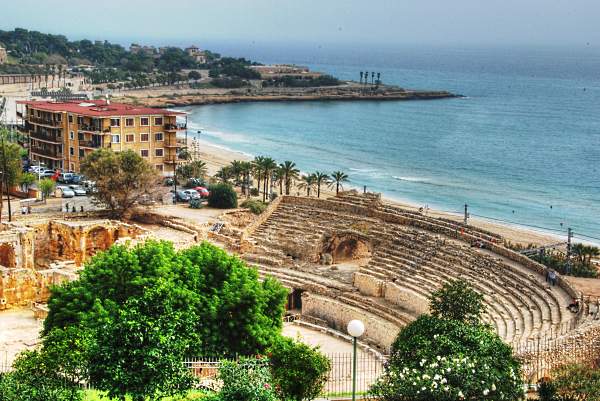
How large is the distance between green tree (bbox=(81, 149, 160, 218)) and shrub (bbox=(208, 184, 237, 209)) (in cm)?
891

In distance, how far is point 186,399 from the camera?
24766 mm

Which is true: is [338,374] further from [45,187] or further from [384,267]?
[45,187]

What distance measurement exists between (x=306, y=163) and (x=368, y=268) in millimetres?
58553

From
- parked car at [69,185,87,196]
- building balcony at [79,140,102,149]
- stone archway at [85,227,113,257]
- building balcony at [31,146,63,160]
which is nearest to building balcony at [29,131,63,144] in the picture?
building balcony at [31,146,63,160]

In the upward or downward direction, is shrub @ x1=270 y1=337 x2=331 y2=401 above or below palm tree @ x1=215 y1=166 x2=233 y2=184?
above

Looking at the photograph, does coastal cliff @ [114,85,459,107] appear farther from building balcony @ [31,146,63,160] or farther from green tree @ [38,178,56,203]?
green tree @ [38,178,56,203]

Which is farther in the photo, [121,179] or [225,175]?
[225,175]

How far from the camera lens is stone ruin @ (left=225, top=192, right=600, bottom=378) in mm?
39969

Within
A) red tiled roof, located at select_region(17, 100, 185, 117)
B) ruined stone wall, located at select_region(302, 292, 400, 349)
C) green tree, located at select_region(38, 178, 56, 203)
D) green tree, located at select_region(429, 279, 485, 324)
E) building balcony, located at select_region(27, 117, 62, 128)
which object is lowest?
ruined stone wall, located at select_region(302, 292, 400, 349)

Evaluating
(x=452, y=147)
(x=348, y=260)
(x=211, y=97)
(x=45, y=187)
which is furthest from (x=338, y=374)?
(x=211, y=97)

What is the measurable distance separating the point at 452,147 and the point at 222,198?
213ft

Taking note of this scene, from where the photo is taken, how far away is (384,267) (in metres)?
48.2

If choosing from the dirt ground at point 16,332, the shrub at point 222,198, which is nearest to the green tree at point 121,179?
the shrub at point 222,198

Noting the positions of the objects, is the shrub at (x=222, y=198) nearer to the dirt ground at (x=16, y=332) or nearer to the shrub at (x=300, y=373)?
the dirt ground at (x=16, y=332)
